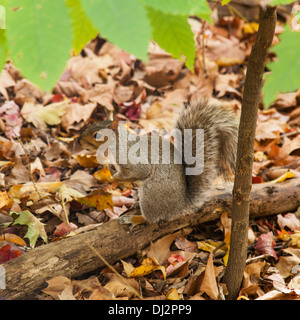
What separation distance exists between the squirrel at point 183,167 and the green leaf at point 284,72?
1326 mm

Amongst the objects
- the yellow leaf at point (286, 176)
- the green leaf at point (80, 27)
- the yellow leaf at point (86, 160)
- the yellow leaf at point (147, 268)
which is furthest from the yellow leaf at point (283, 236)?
the green leaf at point (80, 27)

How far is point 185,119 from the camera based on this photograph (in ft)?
5.97

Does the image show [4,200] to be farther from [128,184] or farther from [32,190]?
[128,184]

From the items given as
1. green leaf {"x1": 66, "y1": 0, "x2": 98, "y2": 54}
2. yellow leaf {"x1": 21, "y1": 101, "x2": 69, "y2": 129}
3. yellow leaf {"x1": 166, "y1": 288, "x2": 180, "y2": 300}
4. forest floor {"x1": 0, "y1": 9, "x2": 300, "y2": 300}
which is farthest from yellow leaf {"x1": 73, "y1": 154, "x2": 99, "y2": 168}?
green leaf {"x1": 66, "y1": 0, "x2": 98, "y2": 54}

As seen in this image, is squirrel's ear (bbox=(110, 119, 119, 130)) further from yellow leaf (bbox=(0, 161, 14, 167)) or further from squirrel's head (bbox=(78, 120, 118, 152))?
yellow leaf (bbox=(0, 161, 14, 167))

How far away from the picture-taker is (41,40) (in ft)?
1.45

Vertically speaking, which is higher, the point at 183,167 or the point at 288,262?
the point at 183,167

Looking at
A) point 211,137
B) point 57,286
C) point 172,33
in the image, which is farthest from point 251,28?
point 172,33

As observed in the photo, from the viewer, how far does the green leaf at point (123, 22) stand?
0.41m

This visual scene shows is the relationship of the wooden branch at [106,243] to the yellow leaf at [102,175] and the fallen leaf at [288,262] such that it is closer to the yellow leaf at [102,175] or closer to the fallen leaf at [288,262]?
the fallen leaf at [288,262]

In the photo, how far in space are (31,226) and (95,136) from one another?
0.52m

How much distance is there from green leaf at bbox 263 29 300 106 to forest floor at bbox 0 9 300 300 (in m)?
0.52

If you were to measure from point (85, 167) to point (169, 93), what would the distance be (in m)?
0.97
